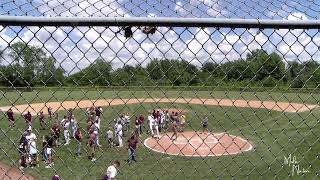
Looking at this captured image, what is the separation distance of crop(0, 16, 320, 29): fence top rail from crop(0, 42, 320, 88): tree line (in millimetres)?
286

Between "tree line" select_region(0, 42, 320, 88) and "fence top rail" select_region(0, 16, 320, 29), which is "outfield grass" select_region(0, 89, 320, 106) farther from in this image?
"fence top rail" select_region(0, 16, 320, 29)

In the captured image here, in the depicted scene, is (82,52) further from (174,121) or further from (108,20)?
(174,121)

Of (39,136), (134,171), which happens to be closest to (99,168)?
(134,171)

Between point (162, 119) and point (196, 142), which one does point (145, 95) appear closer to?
point (196, 142)

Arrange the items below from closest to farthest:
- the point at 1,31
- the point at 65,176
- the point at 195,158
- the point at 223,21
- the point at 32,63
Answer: the point at 1,31 → the point at 223,21 → the point at 32,63 → the point at 65,176 → the point at 195,158

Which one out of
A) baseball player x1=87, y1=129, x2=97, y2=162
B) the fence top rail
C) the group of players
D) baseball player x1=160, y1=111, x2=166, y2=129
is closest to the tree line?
the fence top rail

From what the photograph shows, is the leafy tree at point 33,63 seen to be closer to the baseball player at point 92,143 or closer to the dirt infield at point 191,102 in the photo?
the dirt infield at point 191,102

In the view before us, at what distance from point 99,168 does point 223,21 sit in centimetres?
1226

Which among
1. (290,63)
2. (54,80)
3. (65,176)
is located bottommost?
(65,176)

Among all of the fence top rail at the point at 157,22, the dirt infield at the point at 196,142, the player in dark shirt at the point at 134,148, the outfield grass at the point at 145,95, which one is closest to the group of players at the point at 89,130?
the player in dark shirt at the point at 134,148

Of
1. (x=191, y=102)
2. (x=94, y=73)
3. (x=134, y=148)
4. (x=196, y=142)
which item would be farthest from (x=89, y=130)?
(x=191, y=102)

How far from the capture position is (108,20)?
135 inches

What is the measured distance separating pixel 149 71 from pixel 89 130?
5946 mm

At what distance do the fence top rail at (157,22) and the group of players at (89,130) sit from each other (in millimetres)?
6450
